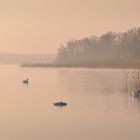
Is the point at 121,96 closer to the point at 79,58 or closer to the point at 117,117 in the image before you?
the point at 117,117

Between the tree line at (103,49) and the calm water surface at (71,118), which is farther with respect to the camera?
the tree line at (103,49)

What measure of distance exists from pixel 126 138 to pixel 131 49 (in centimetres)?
2474

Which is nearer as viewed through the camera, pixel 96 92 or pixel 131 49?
pixel 96 92

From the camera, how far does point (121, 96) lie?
15.7m

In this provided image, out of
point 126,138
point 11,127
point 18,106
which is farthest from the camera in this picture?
point 18,106

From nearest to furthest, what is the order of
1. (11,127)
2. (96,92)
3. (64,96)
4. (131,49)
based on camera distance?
(11,127), (64,96), (96,92), (131,49)

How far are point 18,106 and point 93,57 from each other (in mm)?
21990

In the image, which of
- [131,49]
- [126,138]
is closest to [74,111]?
[126,138]

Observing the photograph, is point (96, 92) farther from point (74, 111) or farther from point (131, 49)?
point (131, 49)

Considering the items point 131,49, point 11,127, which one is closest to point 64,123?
point 11,127

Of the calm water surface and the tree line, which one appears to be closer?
the calm water surface

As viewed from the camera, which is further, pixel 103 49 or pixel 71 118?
pixel 103 49

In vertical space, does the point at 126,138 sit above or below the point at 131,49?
below

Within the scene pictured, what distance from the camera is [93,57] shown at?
1395 inches
